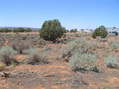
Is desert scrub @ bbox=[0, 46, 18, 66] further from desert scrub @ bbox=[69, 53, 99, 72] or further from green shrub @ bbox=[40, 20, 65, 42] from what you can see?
green shrub @ bbox=[40, 20, 65, 42]

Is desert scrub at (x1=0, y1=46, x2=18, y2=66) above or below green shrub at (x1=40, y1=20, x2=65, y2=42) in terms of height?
below

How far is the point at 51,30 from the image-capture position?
2881 centimetres

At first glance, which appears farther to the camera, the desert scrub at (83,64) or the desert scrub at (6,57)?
the desert scrub at (6,57)

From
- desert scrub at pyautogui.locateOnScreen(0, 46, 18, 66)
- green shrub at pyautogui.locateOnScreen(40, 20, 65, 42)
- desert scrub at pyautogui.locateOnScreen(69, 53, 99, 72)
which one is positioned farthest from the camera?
green shrub at pyautogui.locateOnScreen(40, 20, 65, 42)

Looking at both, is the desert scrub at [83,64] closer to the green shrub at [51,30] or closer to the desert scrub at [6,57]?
the desert scrub at [6,57]

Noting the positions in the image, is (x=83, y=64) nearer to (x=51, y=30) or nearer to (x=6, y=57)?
(x=6, y=57)

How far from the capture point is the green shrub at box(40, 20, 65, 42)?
2899 centimetres

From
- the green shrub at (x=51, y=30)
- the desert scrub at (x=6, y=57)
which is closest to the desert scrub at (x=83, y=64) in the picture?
the desert scrub at (x=6, y=57)

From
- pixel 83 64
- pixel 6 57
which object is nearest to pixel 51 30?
pixel 6 57

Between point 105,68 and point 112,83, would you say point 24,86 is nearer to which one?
point 112,83

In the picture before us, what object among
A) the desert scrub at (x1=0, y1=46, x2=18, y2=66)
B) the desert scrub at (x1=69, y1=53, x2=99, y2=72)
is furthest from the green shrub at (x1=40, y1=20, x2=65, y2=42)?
the desert scrub at (x1=69, y1=53, x2=99, y2=72)

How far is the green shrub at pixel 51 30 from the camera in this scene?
95.1 ft

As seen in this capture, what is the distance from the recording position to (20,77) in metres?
8.32

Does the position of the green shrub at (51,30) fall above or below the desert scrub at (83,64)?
above
